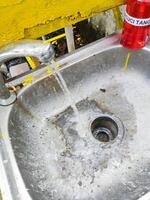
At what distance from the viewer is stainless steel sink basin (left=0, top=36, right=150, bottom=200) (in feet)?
2.86

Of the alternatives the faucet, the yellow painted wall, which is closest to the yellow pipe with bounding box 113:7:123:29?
the yellow painted wall

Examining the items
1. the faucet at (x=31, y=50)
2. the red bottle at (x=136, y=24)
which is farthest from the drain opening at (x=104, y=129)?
the faucet at (x=31, y=50)

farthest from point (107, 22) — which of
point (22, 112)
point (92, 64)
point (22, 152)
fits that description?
point (22, 152)

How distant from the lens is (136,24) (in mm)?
904

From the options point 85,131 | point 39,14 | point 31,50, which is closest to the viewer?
point 31,50

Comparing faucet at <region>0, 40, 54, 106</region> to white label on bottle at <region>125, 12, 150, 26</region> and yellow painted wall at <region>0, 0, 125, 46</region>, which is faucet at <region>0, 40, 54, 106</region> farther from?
white label on bottle at <region>125, 12, 150, 26</region>

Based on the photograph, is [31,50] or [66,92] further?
[66,92]

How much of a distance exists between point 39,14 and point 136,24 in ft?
0.89

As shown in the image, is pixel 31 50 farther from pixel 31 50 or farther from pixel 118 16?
pixel 118 16

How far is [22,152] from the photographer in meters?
0.88

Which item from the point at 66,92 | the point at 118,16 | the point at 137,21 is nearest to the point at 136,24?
the point at 137,21

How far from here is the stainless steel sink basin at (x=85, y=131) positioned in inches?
34.4

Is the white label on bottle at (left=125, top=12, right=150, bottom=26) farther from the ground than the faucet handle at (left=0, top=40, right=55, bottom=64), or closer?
closer

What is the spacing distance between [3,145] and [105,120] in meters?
0.34
